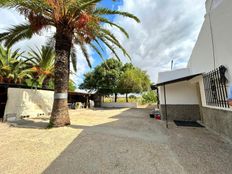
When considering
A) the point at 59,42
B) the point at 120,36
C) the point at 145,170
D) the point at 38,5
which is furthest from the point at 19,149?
the point at 120,36

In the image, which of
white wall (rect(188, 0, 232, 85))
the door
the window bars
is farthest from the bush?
the door

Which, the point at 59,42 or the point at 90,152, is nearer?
the point at 90,152

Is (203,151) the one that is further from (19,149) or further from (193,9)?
(193,9)

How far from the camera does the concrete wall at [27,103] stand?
31.9ft

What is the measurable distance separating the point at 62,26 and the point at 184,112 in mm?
9607

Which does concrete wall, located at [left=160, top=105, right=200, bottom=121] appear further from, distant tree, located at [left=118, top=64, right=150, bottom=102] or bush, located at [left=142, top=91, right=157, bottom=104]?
bush, located at [left=142, top=91, right=157, bottom=104]

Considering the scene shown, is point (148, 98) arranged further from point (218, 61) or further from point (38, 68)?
point (218, 61)

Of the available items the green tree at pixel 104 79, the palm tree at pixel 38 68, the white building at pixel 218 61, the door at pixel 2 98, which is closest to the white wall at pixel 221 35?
the white building at pixel 218 61

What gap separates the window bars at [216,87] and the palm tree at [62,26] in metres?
4.82

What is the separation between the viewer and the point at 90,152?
13.1 ft

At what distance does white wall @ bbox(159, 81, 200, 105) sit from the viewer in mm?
9148

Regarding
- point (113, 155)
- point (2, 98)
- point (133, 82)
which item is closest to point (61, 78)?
point (113, 155)

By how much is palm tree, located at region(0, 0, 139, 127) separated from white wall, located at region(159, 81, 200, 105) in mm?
4618

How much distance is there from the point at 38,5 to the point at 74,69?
6297mm
